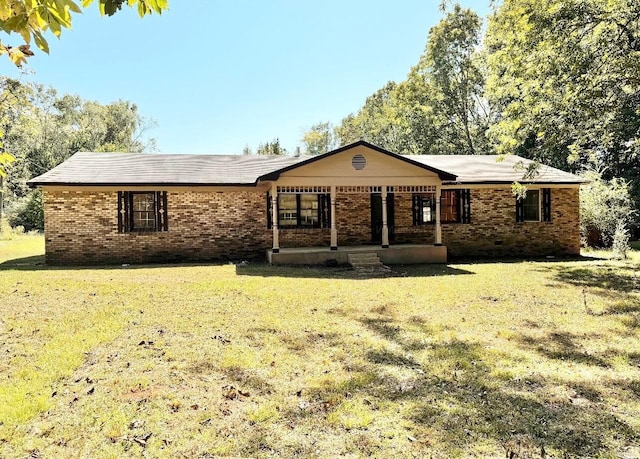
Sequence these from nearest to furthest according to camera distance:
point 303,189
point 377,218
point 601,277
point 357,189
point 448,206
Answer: point 601,277 → point 303,189 → point 357,189 → point 448,206 → point 377,218

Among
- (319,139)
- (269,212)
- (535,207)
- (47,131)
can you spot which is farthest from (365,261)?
(319,139)

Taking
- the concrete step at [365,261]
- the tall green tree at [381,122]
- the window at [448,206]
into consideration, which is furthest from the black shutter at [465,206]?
the tall green tree at [381,122]

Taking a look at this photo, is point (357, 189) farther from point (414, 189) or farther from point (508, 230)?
point (508, 230)

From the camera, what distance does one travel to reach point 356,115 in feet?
195

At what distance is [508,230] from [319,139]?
48.5 m

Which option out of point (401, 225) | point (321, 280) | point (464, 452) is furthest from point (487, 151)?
point (464, 452)

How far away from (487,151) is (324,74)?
1547 cm

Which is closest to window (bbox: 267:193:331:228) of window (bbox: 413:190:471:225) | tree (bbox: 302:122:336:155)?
window (bbox: 413:190:471:225)

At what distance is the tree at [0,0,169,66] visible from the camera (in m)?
1.82

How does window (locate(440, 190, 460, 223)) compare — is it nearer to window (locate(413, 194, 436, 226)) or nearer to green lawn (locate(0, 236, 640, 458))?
window (locate(413, 194, 436, 226))

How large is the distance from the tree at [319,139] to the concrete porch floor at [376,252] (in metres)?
49.5

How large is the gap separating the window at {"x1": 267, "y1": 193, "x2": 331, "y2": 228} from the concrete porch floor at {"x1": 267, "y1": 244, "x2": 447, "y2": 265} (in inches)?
58.2

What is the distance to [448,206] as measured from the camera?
643 inches

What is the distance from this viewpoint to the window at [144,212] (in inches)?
570
